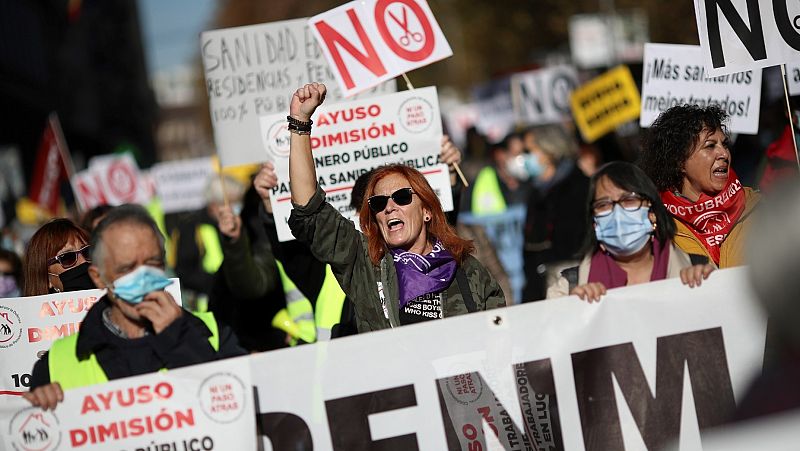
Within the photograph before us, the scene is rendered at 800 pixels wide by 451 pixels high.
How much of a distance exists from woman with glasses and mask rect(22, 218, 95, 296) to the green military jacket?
1224 millimetres

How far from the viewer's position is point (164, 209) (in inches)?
667

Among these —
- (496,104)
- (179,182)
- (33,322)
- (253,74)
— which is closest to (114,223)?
(33,322)

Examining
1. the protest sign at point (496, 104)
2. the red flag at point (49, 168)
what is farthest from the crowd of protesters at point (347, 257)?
the protest sign at point (496, 104)

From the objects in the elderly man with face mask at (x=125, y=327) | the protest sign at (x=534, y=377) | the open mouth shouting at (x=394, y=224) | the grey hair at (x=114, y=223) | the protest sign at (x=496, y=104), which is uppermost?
the protest sign at (x=496, y=104)

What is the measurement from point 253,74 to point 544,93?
914cm

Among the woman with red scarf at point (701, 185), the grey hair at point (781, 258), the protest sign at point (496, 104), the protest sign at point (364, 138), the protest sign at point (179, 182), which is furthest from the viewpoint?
the protest sign at point (496, 104)

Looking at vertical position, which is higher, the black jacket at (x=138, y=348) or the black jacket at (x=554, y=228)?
the black jacket at (x=554, y=228)

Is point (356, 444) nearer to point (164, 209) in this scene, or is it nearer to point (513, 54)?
point (164, 209)

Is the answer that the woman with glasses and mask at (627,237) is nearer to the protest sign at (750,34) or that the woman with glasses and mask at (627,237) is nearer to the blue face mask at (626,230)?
the blue face mask at (626,230)

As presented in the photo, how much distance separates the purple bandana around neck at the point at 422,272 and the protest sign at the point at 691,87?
108 inches

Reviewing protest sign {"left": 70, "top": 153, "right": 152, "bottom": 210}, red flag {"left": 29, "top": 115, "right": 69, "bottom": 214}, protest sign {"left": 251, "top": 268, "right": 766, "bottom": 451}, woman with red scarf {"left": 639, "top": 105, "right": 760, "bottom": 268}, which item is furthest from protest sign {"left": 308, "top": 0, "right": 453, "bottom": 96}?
protest sign {"left": 70, "top": 153, "right": 152, "bottom": 210}

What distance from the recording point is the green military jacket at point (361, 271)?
4.66 metres

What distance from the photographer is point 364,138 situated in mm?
6348

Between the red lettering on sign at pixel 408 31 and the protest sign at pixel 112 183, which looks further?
the protest sign at pixel 112 183
